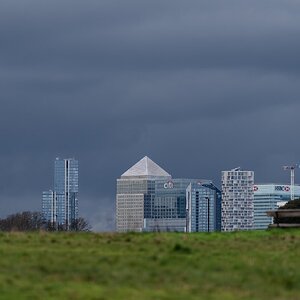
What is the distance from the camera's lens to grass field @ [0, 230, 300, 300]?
75.8ft

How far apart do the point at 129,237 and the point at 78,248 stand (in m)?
4.69

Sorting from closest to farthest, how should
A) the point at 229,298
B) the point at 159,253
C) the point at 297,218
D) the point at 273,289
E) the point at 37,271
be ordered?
the point at 229,298, the point at 273,289, the point at 37,271, the point at 159,253, the point at 297,218

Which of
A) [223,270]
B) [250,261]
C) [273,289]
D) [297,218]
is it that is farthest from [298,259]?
[297,218]

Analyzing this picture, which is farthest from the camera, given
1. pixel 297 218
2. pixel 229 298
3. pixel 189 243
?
pixel 297 218

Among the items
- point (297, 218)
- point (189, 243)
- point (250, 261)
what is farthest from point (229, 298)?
point (297, 218)

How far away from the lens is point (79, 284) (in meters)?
23.8

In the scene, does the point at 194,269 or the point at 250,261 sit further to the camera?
the point at 250,261

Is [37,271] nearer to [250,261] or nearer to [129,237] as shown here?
[250,261]

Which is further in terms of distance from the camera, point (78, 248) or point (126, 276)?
point (78, 248)

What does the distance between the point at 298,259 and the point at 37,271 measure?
23.3 feet

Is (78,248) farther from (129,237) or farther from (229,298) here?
(229,298)

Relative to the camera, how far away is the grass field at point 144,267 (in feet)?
75.8

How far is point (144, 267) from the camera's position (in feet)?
88.1

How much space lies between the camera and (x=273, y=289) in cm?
2414
